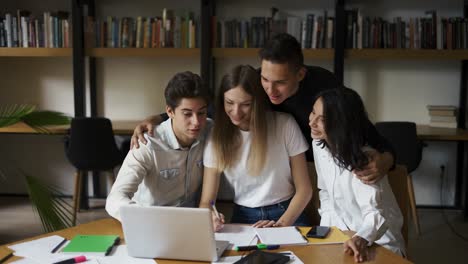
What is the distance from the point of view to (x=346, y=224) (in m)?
1.93

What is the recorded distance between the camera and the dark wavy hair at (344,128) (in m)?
1.84

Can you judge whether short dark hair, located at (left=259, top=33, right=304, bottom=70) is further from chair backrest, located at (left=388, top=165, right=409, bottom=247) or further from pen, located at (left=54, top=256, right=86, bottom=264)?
pen, located at (left=54, top=256, right=86, bottom=264)

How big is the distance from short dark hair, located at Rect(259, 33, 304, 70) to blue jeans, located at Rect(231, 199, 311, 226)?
0.60 metres

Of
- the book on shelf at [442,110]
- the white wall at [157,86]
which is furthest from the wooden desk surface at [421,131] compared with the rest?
the white wall at [157,86]

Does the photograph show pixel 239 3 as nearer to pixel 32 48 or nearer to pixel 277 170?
pixel 32 48

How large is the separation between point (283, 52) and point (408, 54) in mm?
2399

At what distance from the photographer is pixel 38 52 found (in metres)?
4.25

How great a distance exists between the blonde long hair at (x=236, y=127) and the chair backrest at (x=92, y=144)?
184 centimetres

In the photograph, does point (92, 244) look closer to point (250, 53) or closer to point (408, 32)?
point (250, 53)

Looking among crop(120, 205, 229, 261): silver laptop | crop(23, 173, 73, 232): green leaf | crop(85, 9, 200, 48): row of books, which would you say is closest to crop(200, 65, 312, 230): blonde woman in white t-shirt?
Result: crop(120, 205, 229, 261): silver laptop

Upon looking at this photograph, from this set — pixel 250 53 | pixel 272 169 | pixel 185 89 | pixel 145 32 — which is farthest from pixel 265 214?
pixel 145 32

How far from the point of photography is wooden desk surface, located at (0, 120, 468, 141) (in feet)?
12.6

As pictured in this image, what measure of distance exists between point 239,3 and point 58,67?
5.97 ft

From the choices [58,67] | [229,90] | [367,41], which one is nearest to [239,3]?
[367,41]
